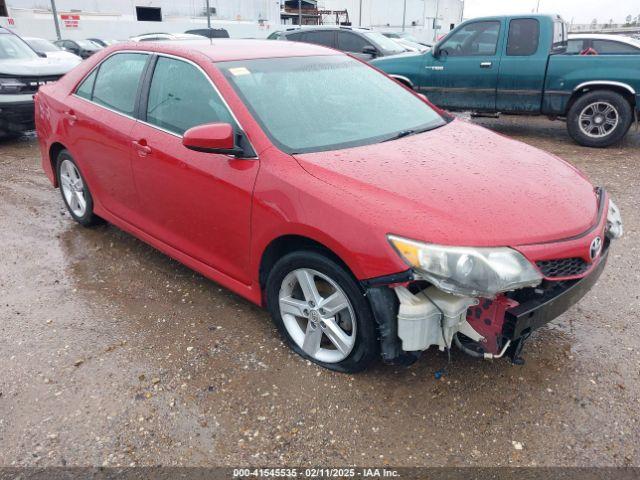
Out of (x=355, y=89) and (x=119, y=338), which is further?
(x=355, y=89)

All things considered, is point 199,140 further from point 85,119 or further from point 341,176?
point 85,119

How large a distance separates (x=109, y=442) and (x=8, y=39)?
29.0 feet

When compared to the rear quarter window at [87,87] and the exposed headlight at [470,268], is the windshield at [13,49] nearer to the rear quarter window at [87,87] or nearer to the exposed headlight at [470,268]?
the rear quarter window at [87,87]

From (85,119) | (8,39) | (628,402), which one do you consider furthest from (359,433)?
(8,39)

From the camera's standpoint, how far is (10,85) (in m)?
7.56

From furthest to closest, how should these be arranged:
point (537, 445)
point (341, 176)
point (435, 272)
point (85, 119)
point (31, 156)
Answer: point (31, 156) → point (85, 119) → point (341, 176) → point (537, 445) → point (435, 272)

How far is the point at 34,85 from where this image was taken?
25.7ft

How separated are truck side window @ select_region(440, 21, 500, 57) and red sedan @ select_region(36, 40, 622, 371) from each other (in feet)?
16.7

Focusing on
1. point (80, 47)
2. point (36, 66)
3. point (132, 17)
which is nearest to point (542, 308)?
point (36, 66)

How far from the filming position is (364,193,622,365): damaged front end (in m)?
2.12

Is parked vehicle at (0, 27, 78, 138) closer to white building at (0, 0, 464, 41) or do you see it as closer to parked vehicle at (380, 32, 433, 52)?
parked vehicle at (380, 32, 433, 52)

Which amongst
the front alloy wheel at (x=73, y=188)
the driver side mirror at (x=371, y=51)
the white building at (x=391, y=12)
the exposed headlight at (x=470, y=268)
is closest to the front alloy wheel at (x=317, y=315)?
the exposed headlight at (x=470, y=268)

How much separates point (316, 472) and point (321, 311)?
767 mm

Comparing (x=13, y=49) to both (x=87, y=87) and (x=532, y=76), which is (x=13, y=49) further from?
(x=532, y=76)
